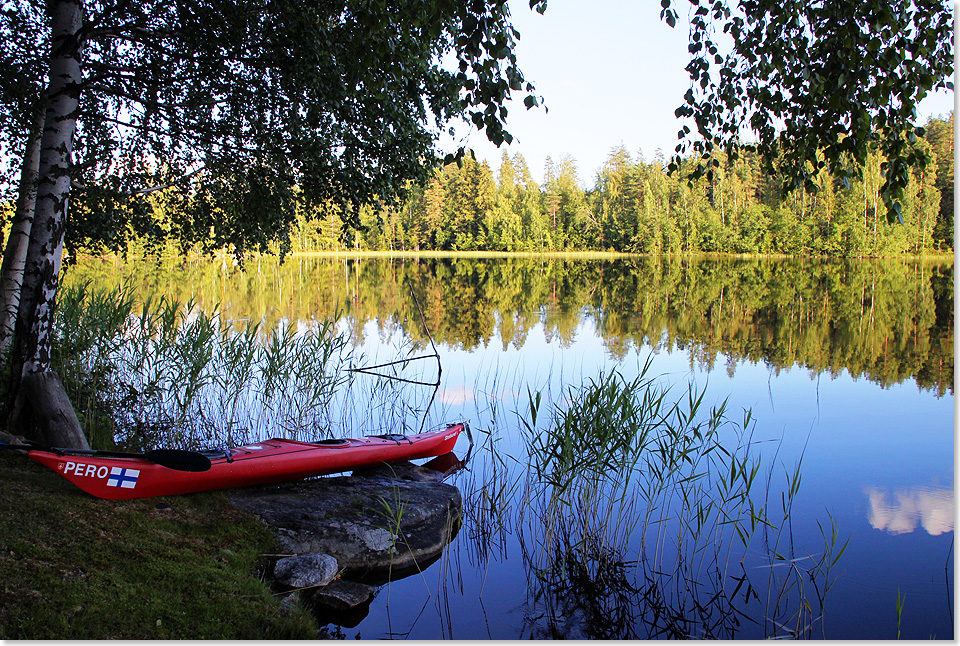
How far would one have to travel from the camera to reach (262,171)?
618 cm

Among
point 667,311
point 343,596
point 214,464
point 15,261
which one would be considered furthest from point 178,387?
point 667,311

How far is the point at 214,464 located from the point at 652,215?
5310 centimetres

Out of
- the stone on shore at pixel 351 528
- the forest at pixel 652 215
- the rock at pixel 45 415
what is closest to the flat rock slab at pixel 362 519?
the stone on shore at pixel 351 528

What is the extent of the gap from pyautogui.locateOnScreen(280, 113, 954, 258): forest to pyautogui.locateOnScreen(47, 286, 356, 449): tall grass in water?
3516 centimetres

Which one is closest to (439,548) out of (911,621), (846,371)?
(911,621)

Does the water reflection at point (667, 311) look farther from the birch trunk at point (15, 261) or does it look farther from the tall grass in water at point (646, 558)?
the tall grass in water at point (646, 558)

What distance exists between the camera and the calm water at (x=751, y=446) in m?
3.78

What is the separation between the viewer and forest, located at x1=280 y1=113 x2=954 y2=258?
1726 inches

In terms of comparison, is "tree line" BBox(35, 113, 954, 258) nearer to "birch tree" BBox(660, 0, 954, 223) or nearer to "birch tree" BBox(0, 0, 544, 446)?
"birch tree" BBox(0, 0, 544, 446)

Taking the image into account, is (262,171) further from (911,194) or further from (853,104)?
(911,194)

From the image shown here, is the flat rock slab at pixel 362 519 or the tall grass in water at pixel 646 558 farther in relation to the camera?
the flat rock slab at pixel 362 519

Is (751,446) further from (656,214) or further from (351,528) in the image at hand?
(656,214)

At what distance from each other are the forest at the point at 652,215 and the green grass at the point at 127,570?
1527 inches

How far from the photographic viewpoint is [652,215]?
177 feet
